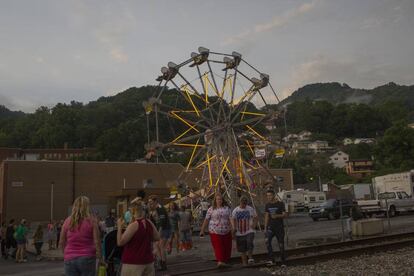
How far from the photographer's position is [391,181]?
4116 cm

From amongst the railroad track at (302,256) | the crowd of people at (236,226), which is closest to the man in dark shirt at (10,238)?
the railroad track at (302,256)

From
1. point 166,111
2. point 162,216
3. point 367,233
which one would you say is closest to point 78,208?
point 162,216

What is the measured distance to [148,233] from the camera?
6.80m

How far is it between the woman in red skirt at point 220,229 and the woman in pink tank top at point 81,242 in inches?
189

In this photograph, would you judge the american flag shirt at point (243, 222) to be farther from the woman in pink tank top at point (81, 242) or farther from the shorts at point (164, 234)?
the woman in pink tank top at point (81, 242)

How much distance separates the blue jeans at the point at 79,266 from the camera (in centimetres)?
651

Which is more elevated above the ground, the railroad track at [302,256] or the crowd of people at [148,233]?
the crowd of people at [148,233]

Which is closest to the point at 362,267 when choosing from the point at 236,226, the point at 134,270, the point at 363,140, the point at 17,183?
the point at 236,226

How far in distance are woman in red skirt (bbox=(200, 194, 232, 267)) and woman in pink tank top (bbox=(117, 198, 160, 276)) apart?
4.44 meters

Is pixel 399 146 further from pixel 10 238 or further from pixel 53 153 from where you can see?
pixel 10 238

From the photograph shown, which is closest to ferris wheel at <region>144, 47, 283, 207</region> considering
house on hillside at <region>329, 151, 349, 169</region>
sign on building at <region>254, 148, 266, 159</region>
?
sign on building at <region>254, 148, 266, 159</region>

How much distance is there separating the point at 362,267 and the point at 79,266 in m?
7.38

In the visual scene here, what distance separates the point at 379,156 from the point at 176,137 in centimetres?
6200

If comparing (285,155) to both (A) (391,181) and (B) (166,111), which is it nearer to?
(B) (166,111)
